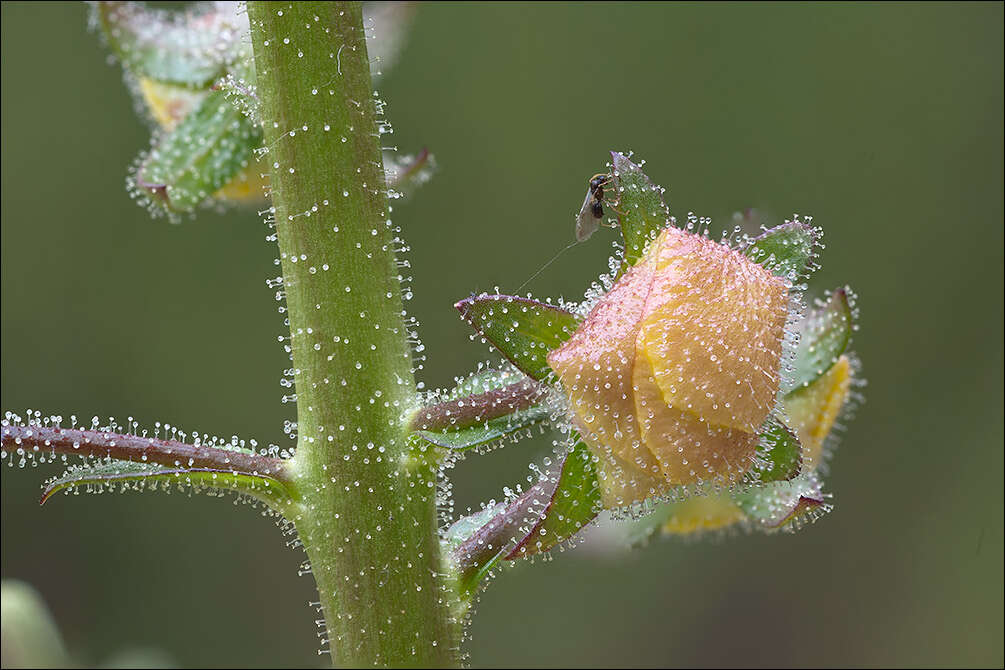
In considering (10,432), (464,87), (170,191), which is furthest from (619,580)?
(10,432)

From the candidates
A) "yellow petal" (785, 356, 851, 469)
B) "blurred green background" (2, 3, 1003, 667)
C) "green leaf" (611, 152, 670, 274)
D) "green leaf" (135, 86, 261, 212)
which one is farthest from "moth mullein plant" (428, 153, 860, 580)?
"blurred green background" (2, 3, 1003, 667)

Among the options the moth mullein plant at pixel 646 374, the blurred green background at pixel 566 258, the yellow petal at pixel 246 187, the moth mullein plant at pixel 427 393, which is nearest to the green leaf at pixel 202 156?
the yellow petal at pixel 246 187

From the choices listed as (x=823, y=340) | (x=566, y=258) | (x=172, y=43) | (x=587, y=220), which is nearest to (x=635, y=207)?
(x=587, y=220)

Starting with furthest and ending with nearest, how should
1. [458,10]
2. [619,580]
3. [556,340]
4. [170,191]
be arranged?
[458,10], [619,580], [170,191], [556,340]

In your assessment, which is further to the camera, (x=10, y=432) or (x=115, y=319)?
(x=115, y=319)

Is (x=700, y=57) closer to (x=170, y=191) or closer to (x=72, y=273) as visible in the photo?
(x=72, y=273)

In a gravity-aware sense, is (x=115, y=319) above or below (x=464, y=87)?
below

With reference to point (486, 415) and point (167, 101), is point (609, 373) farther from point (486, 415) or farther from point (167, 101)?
point (167, 101)
